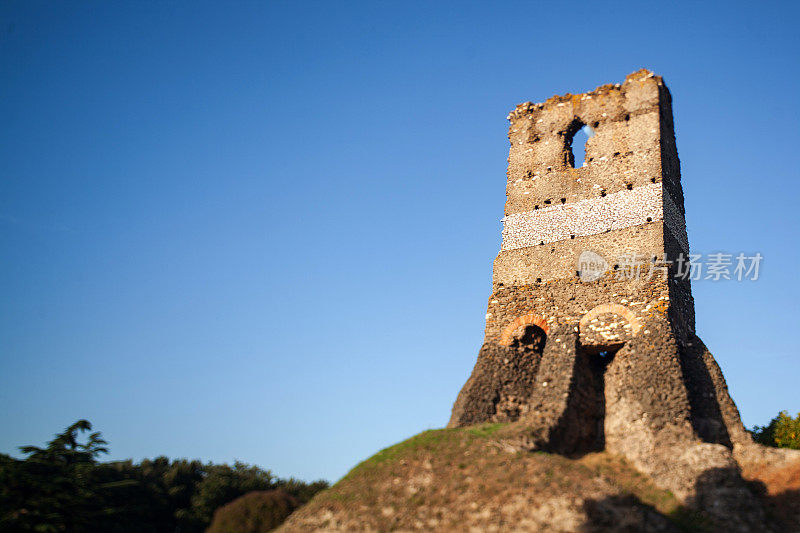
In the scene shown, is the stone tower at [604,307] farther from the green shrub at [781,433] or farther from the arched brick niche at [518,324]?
the green shrub at [781,433]

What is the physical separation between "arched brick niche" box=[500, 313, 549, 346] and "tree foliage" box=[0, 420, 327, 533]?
5.89 meters

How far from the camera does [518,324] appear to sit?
1825cm

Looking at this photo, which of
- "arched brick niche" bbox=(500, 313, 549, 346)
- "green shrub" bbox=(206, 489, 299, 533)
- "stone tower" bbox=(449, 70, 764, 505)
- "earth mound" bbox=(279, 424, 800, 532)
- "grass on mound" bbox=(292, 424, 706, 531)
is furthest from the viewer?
"arched brick niche" bbox=(500, 313, 549, 346)

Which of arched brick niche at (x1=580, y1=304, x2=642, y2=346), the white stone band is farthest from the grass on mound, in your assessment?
the white stone band

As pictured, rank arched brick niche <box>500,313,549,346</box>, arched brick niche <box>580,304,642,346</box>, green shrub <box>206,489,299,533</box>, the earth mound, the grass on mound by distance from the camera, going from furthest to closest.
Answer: arched brick niche <box>500,313,549,346</box> → arched brick niche <box>580,304,642,346</box> → green shrub <box>206,489,299,533</box> → the grass on mound → the earth mound

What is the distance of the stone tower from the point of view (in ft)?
49.1

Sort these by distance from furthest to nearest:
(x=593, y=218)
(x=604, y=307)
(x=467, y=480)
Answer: (x=593, y=218) < (x=604, y=307) < (x=467, y=480)

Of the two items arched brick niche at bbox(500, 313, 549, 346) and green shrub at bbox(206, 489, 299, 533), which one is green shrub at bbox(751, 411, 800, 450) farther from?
green shrub at bbox(206, 489, 299, 533)

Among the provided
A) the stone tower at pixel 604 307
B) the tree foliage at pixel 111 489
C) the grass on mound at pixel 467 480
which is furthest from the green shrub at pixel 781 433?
the tree foliage at pixel 111 489

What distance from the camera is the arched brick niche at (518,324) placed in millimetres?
18031

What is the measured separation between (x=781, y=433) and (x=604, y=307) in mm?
6642

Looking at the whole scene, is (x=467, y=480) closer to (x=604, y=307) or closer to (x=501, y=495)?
(x=501, y=495)

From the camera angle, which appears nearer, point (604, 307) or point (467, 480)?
point (467, 480)

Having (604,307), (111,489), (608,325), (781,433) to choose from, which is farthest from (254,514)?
(781,433)
